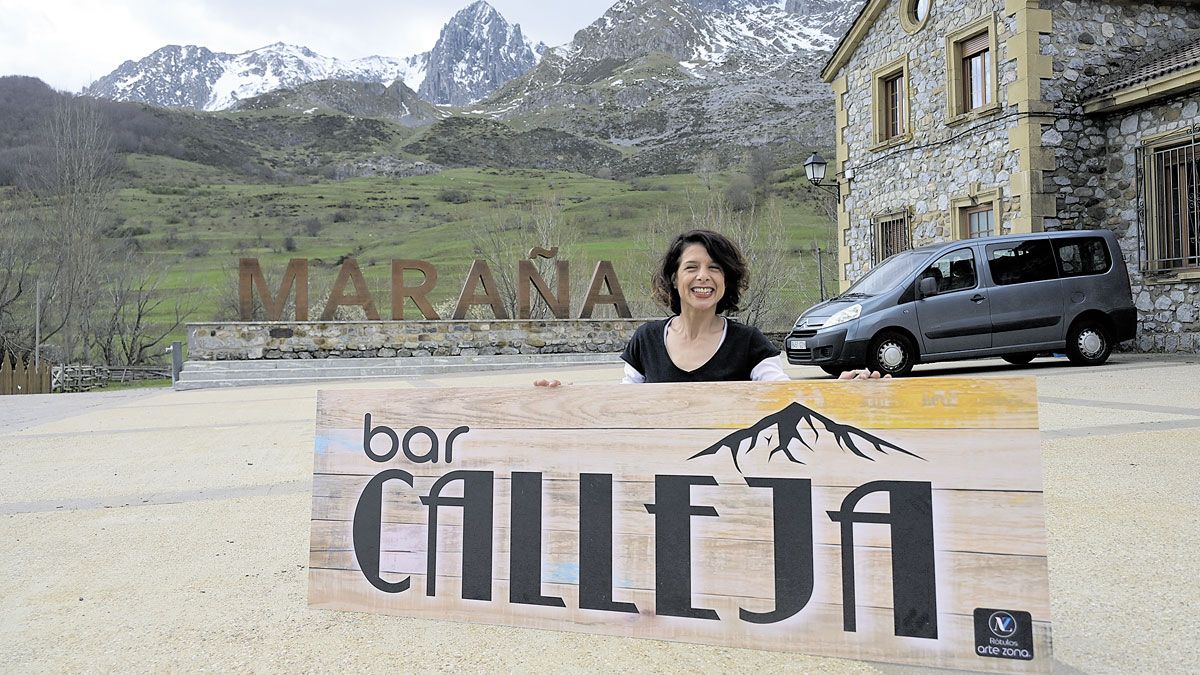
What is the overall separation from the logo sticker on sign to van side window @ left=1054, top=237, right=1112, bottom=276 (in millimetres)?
10223

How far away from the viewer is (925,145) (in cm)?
1595

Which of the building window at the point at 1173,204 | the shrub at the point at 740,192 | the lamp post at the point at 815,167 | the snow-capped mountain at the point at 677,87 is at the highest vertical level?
the snow-capped mountain at the point at 677,87

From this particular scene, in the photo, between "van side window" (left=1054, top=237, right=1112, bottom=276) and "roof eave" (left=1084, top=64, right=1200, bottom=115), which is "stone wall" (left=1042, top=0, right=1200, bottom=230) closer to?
"roof eave" (left=1084, top=64, right=1200, bottom=115)

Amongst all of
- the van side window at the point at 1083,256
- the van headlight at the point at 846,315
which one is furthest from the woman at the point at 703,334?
the van side window at the point at 1083,256

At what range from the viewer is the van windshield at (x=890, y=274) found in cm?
1066

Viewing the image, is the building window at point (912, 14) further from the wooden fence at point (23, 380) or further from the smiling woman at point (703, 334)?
the wooden fence at point (23, 380)

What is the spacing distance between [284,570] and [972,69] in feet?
50.9

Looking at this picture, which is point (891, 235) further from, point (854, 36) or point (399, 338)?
point (399, 338)

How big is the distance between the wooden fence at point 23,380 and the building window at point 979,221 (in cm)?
2179

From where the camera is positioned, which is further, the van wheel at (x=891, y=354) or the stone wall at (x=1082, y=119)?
the stone wall at (x=1082, y=119)

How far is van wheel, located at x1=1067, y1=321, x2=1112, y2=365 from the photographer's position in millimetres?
10914

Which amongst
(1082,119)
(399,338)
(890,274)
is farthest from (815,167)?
(399,338)

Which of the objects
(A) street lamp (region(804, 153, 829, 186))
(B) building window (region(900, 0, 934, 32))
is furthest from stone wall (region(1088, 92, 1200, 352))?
(A) street lamp (region(804, 153, 829, 186))

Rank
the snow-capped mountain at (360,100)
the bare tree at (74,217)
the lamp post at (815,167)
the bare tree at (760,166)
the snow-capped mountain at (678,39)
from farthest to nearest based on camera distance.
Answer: the snow-capped mountain at (678,39), the snow-capped mountain at (360,100), the bare tree at (760,166), the bare tree at (74,217), the lamp post at (815,167)
